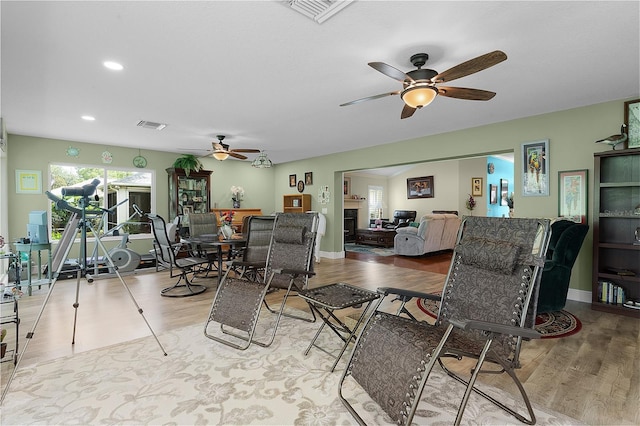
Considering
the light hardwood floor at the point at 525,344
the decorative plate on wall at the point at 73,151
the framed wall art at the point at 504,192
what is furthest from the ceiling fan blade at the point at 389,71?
the framed wall art at the point at 504,192

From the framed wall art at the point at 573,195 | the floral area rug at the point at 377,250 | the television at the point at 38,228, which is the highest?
the framed wall art at the point at 573,195

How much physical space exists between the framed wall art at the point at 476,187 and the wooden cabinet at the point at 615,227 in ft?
20.3

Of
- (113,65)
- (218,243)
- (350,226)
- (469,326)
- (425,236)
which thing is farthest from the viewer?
(350,226)

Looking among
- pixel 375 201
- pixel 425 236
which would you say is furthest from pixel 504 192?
pixel 425 236

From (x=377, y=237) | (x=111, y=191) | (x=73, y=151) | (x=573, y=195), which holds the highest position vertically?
(x=73, y=151)

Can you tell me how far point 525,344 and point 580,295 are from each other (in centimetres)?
212

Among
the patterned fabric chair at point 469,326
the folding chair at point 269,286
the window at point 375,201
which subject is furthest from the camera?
the window at point 375,201

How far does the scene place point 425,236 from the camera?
747 cm

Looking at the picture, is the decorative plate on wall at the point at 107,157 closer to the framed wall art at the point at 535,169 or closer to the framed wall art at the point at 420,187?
the framed wall art at the point at 535,169

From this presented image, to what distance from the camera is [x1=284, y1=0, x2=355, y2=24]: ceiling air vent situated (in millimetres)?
2010

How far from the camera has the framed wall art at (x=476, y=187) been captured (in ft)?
32.2

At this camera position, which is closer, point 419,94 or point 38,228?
point 419,94

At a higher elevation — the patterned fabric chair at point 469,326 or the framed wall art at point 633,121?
the framed wall art at point 633,121

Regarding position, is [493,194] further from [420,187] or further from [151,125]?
[151,125]
